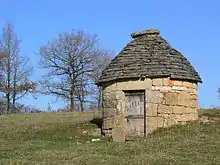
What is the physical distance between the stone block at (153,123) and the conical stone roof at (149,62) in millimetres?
1760

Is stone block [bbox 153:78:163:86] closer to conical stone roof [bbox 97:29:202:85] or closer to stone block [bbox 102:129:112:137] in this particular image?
conical stone roof [bbox 97:29:202:85]

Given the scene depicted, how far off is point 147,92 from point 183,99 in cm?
164

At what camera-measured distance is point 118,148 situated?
13.1 meters

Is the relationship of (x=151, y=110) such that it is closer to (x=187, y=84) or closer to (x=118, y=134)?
(x=118, y=134)

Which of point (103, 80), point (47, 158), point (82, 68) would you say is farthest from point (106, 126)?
point (82, 68)

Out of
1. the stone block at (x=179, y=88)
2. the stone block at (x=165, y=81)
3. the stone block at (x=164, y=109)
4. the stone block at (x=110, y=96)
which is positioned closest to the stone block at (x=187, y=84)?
the stone block at (x=179, y=88)

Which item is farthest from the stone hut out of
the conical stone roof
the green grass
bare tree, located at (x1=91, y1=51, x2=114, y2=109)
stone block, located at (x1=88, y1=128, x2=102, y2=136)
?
bare tree, located at (x1=91, y1=51, x2=114, y2=109)

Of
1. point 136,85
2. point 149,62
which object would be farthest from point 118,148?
point 149,62

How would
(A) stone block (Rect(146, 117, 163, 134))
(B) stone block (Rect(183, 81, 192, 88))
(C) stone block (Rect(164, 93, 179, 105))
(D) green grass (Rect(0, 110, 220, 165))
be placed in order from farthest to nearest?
(B) stone block (Rect(183, 81, 192, 88)), (C) stone block (Rect(164, 93, 179, 105)), (A) stone block (Rect(146, 117, 163, 134)), (D) green grass (Rect(0, 110, 220, 165))

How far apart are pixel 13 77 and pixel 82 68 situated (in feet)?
22.2

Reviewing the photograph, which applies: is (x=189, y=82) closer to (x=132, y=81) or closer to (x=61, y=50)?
(x=132, y=81)

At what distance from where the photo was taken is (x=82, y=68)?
41.2 meters

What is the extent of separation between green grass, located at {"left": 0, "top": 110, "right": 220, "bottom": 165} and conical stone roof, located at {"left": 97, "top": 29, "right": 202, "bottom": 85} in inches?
91.0

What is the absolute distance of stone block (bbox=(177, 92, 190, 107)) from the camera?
57.6ft
